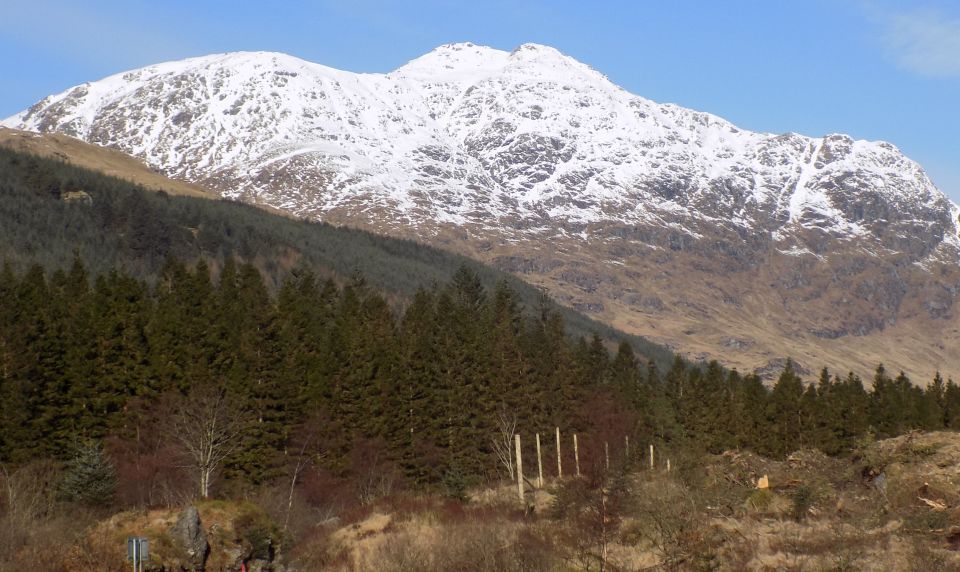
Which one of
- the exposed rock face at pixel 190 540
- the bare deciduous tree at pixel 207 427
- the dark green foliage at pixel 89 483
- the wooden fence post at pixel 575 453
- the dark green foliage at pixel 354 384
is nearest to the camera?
the exposed rock face at pixel 190 540

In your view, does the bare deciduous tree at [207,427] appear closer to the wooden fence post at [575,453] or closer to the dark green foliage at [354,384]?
the dark green foliage at [354,384]

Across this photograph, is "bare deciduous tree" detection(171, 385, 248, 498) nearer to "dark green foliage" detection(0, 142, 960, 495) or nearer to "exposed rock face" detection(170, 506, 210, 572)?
"dark green foliage" detection(0, 142, 960, 495)

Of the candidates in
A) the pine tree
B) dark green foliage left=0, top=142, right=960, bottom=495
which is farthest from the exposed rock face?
the pine tree

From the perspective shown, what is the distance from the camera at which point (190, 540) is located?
3353 cm

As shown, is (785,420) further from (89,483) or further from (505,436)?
(89,483)

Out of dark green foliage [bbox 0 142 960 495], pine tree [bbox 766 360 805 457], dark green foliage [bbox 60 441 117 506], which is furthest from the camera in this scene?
pine tree [bbox 766 360 805 457]

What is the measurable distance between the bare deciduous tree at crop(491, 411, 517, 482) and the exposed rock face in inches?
1775

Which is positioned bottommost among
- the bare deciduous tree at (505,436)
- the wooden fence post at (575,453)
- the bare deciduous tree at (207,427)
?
the wooden fence post at (575,453)

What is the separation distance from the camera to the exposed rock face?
1310 inches

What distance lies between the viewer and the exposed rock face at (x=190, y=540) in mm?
33281

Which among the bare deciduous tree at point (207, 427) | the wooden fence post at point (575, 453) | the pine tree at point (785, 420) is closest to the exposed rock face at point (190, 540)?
the bare deciduous tree at point (207, 427)

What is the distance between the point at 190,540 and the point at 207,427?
23217 mm

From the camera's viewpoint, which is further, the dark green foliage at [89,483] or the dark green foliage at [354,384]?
the dark green foliage at [354,384]

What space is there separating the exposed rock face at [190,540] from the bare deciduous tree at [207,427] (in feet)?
59.8
